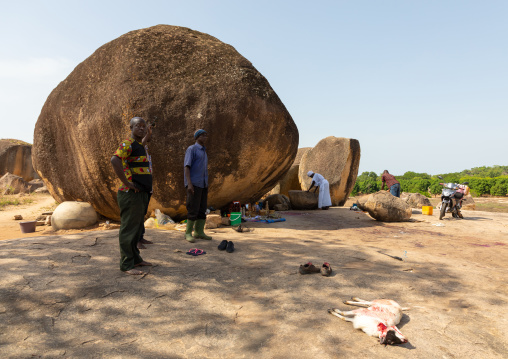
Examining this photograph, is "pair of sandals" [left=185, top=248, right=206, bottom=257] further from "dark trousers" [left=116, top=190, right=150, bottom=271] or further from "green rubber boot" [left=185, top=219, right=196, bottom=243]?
"dark trousers" [left=116, top=190, right=150, bottom=271]

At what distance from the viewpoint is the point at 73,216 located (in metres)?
6.69

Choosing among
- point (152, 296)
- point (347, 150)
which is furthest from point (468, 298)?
point (347, 150)

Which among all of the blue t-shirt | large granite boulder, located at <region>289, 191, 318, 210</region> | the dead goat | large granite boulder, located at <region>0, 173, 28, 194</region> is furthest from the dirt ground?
large granite boulder, located at <region>0, 173, 28, 194</region>

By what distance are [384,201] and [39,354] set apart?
7816mm

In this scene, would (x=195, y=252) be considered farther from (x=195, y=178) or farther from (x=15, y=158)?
(x=15, y=158)

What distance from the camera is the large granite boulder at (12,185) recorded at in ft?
51.6

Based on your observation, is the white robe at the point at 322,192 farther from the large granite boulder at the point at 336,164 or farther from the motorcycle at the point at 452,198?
the motorcycle at the point at 452,198

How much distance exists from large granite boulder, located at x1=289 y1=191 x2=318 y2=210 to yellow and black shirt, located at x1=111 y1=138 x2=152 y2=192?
25.2 ft

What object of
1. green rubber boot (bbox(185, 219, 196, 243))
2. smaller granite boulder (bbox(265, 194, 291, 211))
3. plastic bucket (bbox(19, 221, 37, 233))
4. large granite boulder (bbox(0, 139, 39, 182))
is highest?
large granite boulder (bbox(0, 139, 39, 182))

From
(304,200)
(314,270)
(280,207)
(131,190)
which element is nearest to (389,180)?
(304,200)

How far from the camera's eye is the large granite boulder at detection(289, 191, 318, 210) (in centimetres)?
1042

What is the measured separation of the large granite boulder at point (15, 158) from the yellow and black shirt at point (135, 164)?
23.9 meters

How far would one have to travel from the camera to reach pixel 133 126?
3211mm

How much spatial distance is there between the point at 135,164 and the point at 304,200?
310 inches
